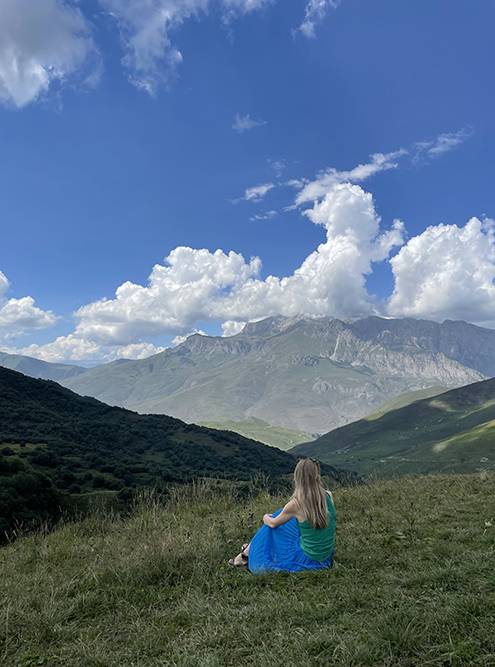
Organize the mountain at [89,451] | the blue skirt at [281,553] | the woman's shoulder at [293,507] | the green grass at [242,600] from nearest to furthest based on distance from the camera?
the green grass at [242,600], the blue skirt at [281,553], the woman's shoulder at [293,507], the mountain at [89,451]

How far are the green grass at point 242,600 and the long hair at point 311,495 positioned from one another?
0.75 meters

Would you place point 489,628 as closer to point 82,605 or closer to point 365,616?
point 365,616

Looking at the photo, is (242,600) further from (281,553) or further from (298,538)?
(298,538)

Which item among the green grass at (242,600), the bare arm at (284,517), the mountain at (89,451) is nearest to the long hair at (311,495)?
the bare arm at (284,517)

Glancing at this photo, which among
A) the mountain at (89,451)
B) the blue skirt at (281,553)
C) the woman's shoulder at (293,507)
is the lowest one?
the mountain at (89,451)

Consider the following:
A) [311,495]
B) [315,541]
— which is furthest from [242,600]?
[311,495]

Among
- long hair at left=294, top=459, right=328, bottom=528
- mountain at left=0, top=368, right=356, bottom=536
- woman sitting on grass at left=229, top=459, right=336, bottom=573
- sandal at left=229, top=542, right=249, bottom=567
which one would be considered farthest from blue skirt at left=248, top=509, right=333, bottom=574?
mountain at left=0, top=368, right=356, bottom=536

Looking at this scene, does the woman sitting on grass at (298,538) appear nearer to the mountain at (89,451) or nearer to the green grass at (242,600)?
the green grass at (242,600)

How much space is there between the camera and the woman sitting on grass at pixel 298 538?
6676 mm

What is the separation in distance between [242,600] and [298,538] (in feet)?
5.06

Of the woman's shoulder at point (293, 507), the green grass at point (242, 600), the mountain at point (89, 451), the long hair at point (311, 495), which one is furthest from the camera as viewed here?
the mountain at point (89, 451)

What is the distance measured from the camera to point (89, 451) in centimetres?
6738

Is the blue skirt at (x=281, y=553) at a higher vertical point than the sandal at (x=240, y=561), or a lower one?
higher

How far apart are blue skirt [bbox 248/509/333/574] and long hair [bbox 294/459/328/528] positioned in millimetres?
297
